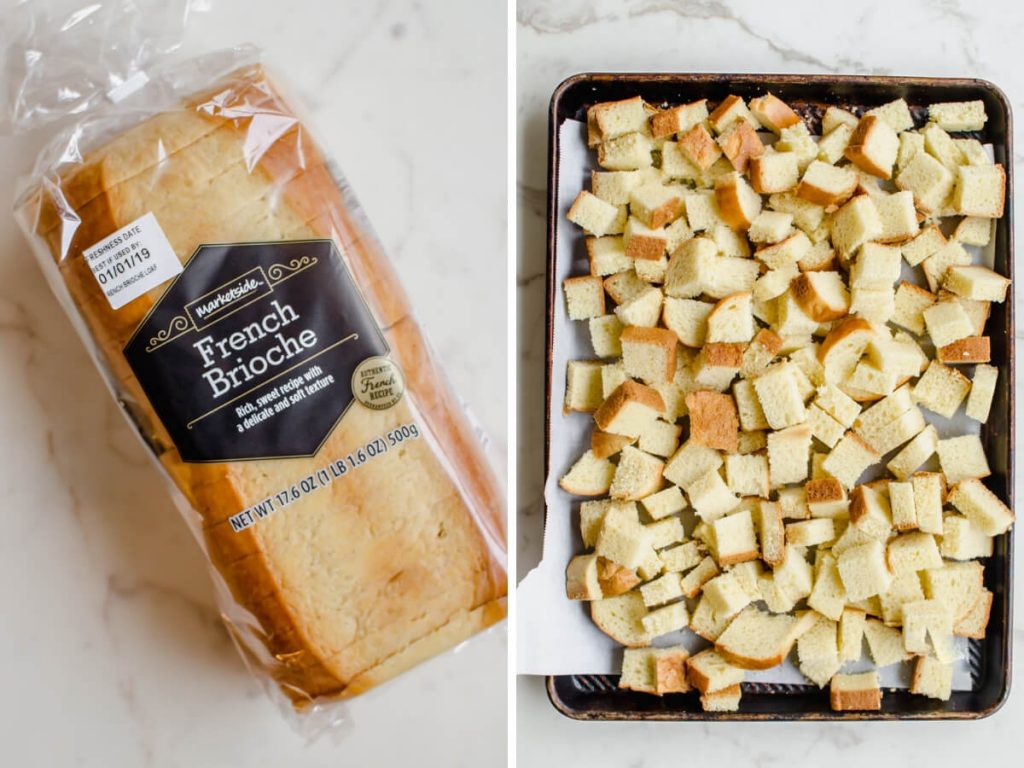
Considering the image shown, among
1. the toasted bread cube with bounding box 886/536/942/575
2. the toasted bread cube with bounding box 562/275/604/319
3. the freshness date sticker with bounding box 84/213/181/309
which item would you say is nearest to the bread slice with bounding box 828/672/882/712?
the toasted bread cube with bounding box 886/536/942/575

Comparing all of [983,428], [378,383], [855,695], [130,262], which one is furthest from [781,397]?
[130,262]

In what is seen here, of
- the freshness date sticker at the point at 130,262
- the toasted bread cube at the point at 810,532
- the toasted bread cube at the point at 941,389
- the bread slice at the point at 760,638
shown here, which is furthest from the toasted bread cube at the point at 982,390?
the freshness date sticker at the point at 130,262

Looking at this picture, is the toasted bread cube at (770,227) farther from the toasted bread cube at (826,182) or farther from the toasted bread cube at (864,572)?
the toasted bread cube at (864,572)

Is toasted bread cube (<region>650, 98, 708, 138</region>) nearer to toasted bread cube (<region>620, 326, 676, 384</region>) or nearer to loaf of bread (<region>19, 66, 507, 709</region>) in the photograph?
toasted bread cube (<region>620, 326, 676, 384</region>)

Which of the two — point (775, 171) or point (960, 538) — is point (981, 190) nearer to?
point (775, 171)

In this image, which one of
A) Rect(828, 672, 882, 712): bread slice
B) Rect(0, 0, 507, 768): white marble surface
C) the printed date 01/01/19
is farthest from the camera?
Rect(828, 672, 882, 712): bread slice

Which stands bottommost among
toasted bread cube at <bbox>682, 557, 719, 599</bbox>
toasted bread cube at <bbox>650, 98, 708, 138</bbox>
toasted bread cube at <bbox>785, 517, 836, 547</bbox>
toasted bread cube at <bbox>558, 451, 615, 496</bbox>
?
toasted bread cube at <bbox>682, 557, 719, 599</bbox>
